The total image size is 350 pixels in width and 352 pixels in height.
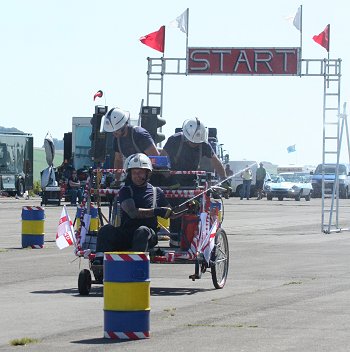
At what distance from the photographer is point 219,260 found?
16.5 meters

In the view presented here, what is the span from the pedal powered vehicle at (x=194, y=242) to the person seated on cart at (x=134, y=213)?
32cm

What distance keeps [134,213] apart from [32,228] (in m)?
9.25

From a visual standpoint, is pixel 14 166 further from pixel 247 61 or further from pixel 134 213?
pixel 134 213

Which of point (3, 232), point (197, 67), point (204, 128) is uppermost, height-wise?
point (197, 67)

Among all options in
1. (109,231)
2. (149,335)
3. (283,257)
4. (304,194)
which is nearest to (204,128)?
(109,231)

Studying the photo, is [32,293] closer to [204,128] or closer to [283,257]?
[204,128]

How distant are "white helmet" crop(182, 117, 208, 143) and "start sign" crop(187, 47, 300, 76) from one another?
1859 centimetres

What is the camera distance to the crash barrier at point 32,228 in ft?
79.5

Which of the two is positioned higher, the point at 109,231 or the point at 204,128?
the point at 204,128

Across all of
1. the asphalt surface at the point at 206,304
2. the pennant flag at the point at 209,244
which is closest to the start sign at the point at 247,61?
the asphalt surface at the point at 206,304

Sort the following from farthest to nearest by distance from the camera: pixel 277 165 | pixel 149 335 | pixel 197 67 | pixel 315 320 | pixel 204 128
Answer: pixel 277 165 < pixel 197 67 < pixel 204 128 < pixel 315 320 < pixel 149 335

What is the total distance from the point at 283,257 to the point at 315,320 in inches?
383

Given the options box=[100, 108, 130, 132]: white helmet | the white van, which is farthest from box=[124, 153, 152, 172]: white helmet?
the white van

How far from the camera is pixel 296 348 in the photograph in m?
10.7
